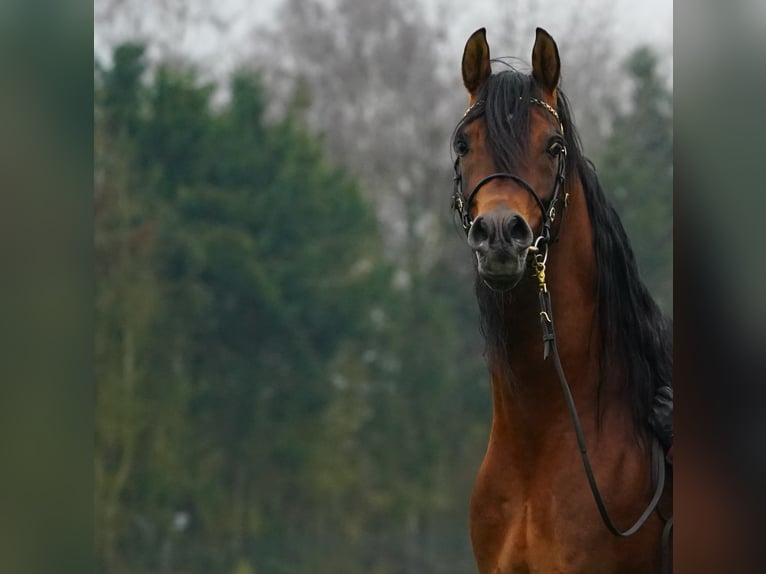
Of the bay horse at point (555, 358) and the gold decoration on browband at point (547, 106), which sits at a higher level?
the gold decoration on browband at point (547, 106)

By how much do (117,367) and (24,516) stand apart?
8191 millimetres

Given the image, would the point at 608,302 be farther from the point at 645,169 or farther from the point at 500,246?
the point at 645,169

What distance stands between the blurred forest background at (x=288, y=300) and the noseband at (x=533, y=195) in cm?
644

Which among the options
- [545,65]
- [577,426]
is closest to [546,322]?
[577,426]

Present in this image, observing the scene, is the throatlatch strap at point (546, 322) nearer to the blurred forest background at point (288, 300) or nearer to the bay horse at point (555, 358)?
the bay horse at point (555, 358)

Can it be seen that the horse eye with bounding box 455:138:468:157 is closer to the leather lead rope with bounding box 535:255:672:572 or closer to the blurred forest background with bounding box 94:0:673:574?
the leather lead rope with bounding box 535:255:672:572

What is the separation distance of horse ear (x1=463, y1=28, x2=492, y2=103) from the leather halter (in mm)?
104

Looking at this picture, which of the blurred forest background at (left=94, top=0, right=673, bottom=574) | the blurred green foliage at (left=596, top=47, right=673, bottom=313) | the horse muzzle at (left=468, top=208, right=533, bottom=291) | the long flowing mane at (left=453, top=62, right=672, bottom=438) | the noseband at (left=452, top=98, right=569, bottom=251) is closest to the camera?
the horse muzzle at (left=468, top=208, right=533, bottom=291)

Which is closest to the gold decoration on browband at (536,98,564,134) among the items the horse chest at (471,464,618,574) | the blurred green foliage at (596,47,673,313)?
the horse chest at (471,464,618,574)

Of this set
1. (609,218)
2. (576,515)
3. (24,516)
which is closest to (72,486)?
(24,516)

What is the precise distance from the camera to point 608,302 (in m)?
2.29

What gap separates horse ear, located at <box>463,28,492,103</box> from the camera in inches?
88.2

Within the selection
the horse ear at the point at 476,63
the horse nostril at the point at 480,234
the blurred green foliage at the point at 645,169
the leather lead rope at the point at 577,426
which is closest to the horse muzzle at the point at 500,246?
the horse nostril at the point at 480,234

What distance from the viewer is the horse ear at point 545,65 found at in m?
2.21
